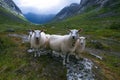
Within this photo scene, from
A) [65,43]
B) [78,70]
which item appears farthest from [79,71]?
[65,43]

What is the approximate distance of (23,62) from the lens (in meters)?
26.1

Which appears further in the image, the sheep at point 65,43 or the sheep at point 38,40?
the sheep at point 38,40

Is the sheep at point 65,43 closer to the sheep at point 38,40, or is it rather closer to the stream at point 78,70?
the stream at point 78,70

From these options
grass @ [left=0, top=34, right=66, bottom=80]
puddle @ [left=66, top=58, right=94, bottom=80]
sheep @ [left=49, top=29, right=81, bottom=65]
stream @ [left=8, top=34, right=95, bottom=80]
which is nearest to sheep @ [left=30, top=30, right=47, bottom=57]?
sheep @ [left=49, top=29, right=81, bottom=65]

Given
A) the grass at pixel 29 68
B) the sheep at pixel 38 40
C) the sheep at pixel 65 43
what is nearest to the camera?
the sheep at pixel 65 43

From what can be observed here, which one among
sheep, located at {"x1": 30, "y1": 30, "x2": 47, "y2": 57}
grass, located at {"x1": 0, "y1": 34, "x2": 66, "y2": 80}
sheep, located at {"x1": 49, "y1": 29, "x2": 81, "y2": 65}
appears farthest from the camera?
sheep, located at {"x1": 30, "y1": 30, "x2": 47, "y2": 57}

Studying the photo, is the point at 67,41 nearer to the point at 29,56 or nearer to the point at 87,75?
the point at 87,75

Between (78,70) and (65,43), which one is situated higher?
(65,43)

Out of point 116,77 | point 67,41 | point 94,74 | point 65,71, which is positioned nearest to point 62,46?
point 67,41

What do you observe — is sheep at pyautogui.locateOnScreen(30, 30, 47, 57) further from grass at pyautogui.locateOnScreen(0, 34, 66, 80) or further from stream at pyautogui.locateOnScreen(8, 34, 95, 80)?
stream at pyautogui.locateOnScreen(8, 34, 95, 80)

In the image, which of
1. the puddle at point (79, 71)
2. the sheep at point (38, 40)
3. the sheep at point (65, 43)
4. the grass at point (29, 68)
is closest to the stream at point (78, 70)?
the puddle at point (79, 71)

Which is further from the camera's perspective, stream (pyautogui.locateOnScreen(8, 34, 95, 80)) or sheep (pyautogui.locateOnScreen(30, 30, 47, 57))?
sheep (pyautogui.locateOnScreen(30, 30, 47, 57))

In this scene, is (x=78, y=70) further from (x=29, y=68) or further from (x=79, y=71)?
(x=29, y=68)

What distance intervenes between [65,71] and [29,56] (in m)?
5.45
